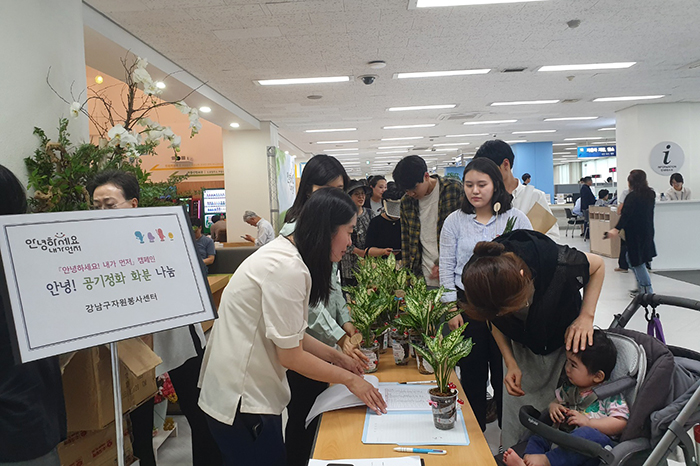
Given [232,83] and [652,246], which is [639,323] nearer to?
[652,246]

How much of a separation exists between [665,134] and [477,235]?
9011 mm

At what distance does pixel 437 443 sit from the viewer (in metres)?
1.29

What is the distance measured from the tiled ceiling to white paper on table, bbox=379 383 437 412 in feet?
10.6

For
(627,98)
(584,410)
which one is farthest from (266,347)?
(627,98)

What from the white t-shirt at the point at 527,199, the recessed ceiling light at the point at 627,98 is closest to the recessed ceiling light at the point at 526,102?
the recessed ceiling light at the point at 627,98

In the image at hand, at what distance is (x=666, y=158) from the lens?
8945 millimetres

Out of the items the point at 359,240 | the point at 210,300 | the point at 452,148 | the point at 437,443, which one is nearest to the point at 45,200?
the point at 210,300

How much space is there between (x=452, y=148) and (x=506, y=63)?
10388 mm

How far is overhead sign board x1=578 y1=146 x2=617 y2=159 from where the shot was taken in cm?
1560

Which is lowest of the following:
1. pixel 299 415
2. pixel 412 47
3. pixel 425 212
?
pixel 299 415

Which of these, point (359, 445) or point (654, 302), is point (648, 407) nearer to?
point (654, 302)

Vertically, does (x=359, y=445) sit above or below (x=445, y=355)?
below

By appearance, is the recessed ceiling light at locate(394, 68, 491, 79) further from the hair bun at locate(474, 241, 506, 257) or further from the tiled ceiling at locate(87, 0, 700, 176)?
the hair bun at locate(474, 241, 506, 257)

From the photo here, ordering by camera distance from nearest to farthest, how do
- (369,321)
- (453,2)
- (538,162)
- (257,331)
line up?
(257,331) < (369,321) < (453,2) < (538,162)
